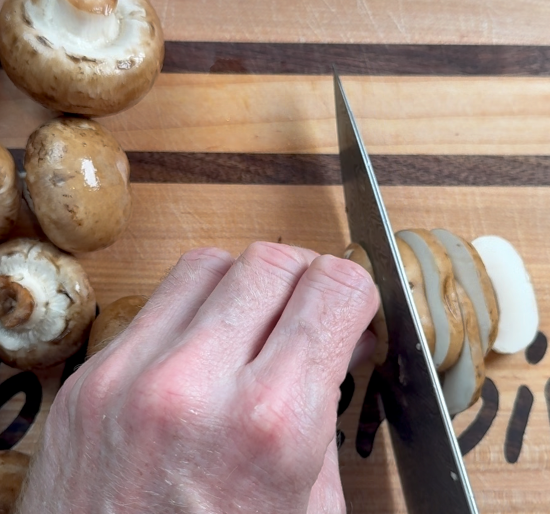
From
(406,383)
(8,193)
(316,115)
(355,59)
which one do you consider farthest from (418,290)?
(8,193)

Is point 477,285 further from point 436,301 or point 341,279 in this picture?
point 341,279

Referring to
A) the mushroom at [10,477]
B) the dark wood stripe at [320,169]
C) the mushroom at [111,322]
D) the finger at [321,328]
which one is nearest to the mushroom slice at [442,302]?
the finger at [321,328]

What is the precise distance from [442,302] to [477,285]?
110mm

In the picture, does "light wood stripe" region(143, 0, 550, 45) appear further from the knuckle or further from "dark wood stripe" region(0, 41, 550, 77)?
the knuckle

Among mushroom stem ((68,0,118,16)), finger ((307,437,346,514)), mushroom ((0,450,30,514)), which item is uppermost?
mushroom stem ((68,0,118,16))

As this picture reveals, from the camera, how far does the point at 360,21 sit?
1350 millimetres

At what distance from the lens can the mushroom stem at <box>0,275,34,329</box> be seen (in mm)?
1000

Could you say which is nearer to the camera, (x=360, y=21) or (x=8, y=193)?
(x=8, y=193)

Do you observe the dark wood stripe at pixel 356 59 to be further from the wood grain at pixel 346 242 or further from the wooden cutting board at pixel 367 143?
the wood grain at pixel 346 242

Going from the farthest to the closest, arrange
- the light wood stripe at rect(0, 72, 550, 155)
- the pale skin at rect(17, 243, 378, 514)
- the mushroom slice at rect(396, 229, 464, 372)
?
the light wood stripe at rect(0, 72, 550, 155) → the mushroom slice at rect(396, 229, 464, 372) → the pale skin at rect(17, 243, 378, 514)

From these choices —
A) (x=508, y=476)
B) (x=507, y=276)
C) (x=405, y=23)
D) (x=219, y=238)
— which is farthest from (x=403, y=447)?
(x=405, y=23)

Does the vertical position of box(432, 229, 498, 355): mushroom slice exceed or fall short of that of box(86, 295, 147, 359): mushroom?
it exceeds it

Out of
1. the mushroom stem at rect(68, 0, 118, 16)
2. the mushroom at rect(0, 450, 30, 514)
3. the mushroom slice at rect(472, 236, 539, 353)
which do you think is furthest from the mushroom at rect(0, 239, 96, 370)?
the mushroom slice at rect(472, 236, 539, 353)

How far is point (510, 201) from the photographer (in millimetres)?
1272
